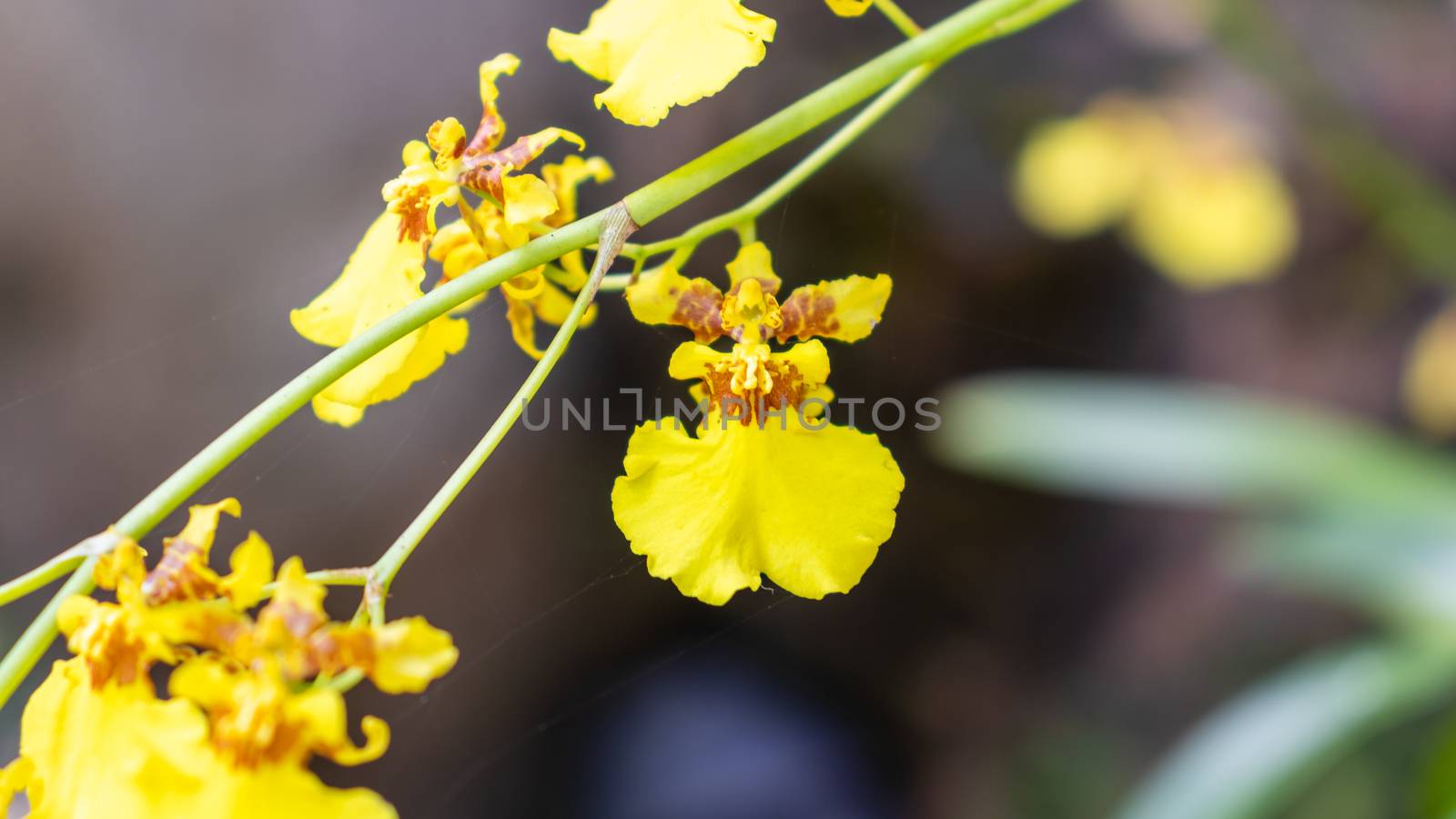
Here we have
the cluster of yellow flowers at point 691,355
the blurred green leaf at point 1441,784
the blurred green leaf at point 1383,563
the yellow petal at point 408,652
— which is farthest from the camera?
the blurred green leaf at point 1383,563

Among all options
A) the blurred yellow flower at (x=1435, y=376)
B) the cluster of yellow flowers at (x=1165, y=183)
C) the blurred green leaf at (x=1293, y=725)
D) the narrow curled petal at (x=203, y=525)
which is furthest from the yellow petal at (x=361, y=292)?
the blurred yellow flower at (x=1435, y=376)

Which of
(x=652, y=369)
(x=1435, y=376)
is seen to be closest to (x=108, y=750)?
(x=652, y=369)

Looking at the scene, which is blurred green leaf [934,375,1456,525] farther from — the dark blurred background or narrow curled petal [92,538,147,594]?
narrow curled petal [92,538,147,594]

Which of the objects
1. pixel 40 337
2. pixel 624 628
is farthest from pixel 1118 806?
pixel 40 337

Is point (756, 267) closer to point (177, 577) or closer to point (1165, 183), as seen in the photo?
point (177, 577)

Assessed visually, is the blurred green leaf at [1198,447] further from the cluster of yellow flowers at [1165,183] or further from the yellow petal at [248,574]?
the yellow petal at [248,574]

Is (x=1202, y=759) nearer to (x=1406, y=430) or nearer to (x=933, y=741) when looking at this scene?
(x=933, y=741)
